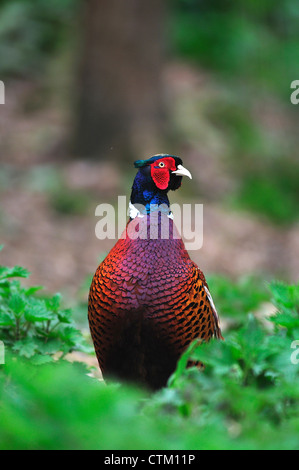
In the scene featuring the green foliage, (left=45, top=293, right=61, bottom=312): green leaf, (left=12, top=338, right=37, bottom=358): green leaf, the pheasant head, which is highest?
the pheasant head

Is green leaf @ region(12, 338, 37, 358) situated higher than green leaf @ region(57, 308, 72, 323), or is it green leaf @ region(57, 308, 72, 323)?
green leaf @ region(57, 308, 72, 323)

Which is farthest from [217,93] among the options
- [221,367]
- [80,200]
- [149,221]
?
[221,367]

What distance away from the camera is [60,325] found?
3232 mm

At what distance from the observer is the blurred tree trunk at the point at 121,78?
28.5 ft

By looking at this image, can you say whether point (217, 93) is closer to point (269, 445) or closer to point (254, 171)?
point (254, 171)

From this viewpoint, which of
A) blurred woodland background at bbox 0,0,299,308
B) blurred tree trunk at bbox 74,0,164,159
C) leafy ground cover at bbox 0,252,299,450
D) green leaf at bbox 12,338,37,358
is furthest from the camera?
blurred tree trunk at bbox 74,0,164,159

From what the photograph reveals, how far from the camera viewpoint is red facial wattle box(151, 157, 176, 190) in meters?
3.21

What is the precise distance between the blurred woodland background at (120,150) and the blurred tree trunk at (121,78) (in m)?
0.01

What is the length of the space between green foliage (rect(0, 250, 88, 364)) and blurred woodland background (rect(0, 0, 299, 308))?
342 centimetres

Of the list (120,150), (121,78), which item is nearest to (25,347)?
(120,150)

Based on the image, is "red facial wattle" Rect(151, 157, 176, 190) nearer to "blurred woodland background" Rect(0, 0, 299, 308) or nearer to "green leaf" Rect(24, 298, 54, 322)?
"green leaf" Rect(24, 298, 54, 322)

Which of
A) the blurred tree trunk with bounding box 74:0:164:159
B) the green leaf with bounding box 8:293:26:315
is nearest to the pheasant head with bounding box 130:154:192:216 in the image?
the green leaf with bounding box 8:293:26:315

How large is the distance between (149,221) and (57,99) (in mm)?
9587

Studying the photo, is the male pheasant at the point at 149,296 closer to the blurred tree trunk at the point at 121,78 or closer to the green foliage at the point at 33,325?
the green foliage at the point at 33,325
